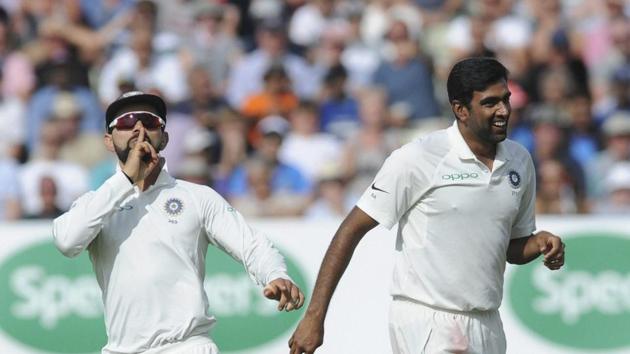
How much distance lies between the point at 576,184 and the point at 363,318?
2.90 metres

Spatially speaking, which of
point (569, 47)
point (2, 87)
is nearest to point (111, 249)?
point (2, 87)

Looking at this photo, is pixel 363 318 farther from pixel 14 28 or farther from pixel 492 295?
pixel 14 28

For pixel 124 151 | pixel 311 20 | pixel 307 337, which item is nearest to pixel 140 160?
pixel 124 151

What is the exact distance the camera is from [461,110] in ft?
18.9

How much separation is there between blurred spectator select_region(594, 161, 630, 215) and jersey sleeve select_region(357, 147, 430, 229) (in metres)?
5.05

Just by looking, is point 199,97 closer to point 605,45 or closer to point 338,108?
point 338,108

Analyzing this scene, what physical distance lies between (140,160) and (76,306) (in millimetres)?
3577

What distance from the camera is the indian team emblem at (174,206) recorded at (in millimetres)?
5777

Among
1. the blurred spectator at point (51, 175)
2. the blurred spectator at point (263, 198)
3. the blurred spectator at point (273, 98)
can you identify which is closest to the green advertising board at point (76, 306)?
the blurred spectator at point (263, 198)

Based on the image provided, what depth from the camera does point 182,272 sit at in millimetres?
5699

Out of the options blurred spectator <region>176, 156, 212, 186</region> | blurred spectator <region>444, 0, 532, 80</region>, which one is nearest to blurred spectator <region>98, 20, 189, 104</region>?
blurred spectator <region>176, 156, 212, 186</region>

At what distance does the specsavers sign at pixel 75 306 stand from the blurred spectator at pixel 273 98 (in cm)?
380

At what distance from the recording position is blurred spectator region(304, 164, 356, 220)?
10.7 m

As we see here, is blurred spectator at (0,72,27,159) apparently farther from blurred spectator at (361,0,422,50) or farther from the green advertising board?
blurred spectator at (361,0,422,50)
